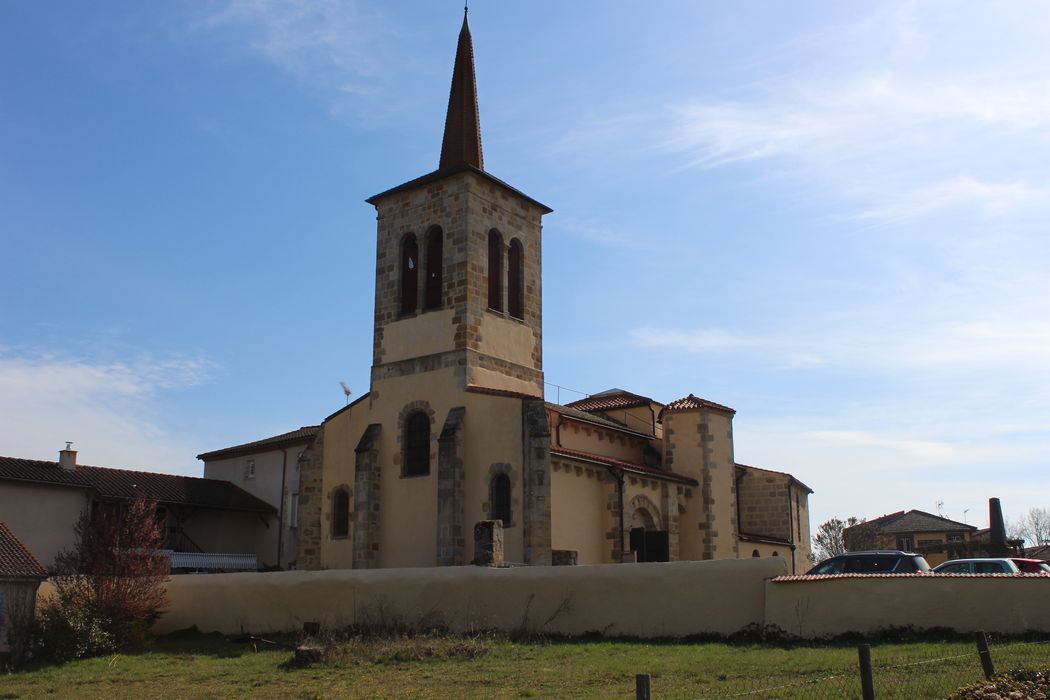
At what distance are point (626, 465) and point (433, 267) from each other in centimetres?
821

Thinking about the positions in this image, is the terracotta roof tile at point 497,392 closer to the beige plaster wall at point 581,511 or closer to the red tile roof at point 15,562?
the beige plaster wall at point 581,511

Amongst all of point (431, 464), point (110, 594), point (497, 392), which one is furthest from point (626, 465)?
point (110, 594)

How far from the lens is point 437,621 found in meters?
→ 19.2

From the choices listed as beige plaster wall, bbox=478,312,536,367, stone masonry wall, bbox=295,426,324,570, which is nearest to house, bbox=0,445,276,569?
stone masonry wall, bbox=295,426,324,570

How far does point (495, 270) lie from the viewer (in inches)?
1153

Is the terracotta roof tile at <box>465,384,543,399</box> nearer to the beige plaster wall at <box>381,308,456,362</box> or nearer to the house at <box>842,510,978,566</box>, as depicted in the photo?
the beige plaster wall at <box>381,308,456,362</box>

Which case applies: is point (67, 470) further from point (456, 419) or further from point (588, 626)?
point (588, 626)

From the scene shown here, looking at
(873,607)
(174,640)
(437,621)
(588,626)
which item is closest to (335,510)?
(174,640)

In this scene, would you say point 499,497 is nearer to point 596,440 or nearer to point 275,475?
point 596,440

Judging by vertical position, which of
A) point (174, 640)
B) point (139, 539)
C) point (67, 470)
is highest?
point (67, 470)

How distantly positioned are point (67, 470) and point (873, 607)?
2849 centimetres

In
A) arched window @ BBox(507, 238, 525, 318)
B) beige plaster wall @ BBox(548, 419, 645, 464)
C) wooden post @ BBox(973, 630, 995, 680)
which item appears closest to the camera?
wooden post @ BBox(973, 630, 995, 680)

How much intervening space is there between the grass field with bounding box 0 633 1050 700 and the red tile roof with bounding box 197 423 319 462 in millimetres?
19482

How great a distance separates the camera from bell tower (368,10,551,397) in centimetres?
2772
